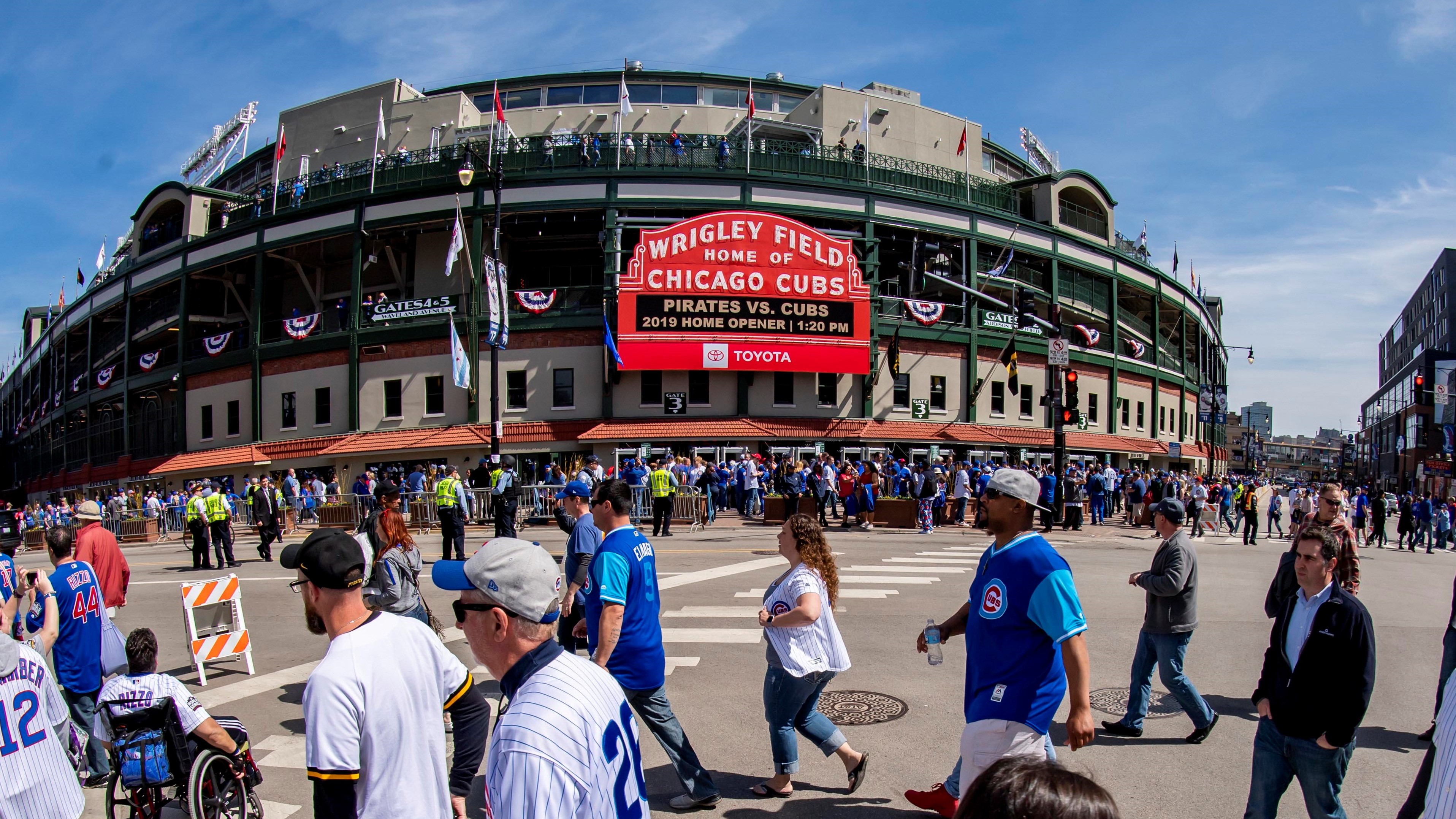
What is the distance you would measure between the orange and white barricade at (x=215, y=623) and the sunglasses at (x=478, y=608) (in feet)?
25.5

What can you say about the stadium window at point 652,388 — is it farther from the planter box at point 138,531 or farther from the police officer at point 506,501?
the planter box at point 138,531

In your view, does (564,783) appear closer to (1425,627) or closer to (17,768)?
(17,768)

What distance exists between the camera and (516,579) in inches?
102

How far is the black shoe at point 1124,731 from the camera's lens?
264 inches

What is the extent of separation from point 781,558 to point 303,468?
25.6 meters

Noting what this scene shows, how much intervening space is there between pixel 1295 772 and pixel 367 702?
4.30 m

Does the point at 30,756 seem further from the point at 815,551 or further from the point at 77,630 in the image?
the point at 815,551

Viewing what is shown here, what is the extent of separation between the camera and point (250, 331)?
37125 millimetres

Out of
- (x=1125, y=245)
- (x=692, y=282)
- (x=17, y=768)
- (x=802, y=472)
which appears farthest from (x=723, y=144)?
(x=17, y=768)

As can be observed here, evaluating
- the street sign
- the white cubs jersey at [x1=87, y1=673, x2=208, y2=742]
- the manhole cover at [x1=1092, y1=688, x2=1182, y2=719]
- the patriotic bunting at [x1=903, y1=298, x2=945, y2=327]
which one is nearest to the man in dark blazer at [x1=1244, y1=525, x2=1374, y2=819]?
the manhole cover at [x1=1092, y1=688, x2=1182, y2=719]

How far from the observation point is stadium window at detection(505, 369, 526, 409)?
32.7 meters

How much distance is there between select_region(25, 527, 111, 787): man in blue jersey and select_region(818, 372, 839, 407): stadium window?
28.5 meters

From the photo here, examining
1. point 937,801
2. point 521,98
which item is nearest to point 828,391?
point 521,98

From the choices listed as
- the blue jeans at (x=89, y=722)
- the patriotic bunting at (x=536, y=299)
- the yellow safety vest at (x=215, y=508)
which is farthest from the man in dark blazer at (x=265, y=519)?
the patriotic bunting at (x=536, y=299)
